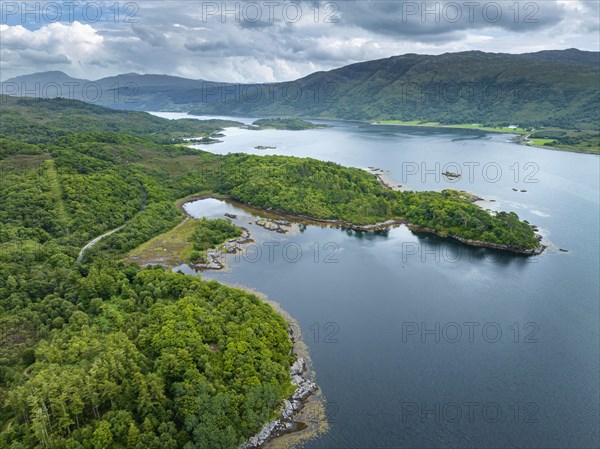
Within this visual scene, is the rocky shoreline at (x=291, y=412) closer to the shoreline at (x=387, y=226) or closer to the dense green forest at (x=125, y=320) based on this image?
the dense green forest at (x=125, y=320)

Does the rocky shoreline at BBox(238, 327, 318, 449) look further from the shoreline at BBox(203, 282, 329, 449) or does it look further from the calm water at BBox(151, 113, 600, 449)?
the calm water at BBox(151, 113, 600, 449)

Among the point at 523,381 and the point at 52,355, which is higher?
the point at 52,355

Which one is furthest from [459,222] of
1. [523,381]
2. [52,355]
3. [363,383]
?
[52,355]

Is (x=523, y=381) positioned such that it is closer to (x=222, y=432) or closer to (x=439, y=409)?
(x=439, y=409)

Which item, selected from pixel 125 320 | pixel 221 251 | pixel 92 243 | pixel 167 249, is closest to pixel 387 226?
pixel 221 251

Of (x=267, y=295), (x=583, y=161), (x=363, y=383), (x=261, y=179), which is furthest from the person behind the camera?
(x=583, y=161)

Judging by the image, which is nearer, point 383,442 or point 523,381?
point 383,442

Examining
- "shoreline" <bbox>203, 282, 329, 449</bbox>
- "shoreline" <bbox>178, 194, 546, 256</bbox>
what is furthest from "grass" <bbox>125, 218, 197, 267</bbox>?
"shoreline" <bbox>203, 282, 329, 449</bbox>
